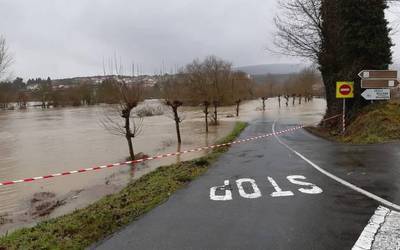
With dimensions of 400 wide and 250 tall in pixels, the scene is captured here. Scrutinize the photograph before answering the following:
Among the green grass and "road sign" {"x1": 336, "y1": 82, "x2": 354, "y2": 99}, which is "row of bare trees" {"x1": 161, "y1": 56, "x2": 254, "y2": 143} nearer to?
"road sign" {"x1": 336, "y1": 82, "x2": 354, "y2": 99}

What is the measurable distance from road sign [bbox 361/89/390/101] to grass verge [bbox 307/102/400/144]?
0.33m

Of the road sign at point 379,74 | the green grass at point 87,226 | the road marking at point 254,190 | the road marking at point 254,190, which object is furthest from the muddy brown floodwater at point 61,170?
the road sign at point 379,74

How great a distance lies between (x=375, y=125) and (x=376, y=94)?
9.80 ft

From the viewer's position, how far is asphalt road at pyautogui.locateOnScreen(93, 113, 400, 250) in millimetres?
5445

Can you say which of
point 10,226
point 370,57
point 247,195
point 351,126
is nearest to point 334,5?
point 370,57

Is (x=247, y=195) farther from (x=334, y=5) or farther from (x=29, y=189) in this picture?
(x=334, y=5)

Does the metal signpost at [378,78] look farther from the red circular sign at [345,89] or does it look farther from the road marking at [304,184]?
the road marking at [304,184]

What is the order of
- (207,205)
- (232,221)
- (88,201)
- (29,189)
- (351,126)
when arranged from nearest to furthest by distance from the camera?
(232,221) < (207,205) < (88,201) < (29,189) < (351,126)

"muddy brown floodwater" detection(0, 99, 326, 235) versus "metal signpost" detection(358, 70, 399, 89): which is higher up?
"metal signpost" detection(358, 70, 399, 89)

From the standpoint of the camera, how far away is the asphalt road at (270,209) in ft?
17.9

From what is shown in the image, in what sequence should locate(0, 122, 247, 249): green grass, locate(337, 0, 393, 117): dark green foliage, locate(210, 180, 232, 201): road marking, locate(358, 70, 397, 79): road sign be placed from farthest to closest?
locate(337, 0, 393, 117): dark green foliage → locate(358, 70, 397, 79): road sign → locate(210, 180, 232, 201): road marking → locate(0, 122, 247, 249): green grass

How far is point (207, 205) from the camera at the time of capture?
7480 millimetres

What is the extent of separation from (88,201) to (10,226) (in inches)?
103

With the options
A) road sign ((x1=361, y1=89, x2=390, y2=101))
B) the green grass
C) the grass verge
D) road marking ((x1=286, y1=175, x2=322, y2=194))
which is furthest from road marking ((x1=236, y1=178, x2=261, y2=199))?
road sign ((x1=361, y1=89, x2=390, y2=101))
